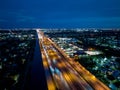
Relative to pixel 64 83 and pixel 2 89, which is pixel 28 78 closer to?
pixel 2 89

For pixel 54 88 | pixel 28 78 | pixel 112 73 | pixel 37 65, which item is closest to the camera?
pixel 54 88

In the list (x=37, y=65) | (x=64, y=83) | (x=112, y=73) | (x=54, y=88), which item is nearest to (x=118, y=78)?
(x=112, y=73)

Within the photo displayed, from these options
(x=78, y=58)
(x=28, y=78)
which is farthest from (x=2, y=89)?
(x=78, y=58)

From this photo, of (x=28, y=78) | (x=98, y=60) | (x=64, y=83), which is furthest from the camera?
(x=98, y=60)

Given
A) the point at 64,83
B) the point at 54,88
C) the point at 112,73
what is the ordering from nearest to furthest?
1. the point at 54,88
2. the point at 64,83
3. the point at 112,73

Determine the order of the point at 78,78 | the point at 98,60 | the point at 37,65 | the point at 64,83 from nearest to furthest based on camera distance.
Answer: the point at 64,83 < the point at 78,78 < the point at 37,65 < the point at 98,60

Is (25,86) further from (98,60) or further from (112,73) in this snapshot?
(98,60)

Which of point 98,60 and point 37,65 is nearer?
point 37,65

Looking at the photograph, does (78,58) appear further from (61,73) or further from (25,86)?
(25,86)

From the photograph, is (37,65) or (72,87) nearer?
(72,87)
